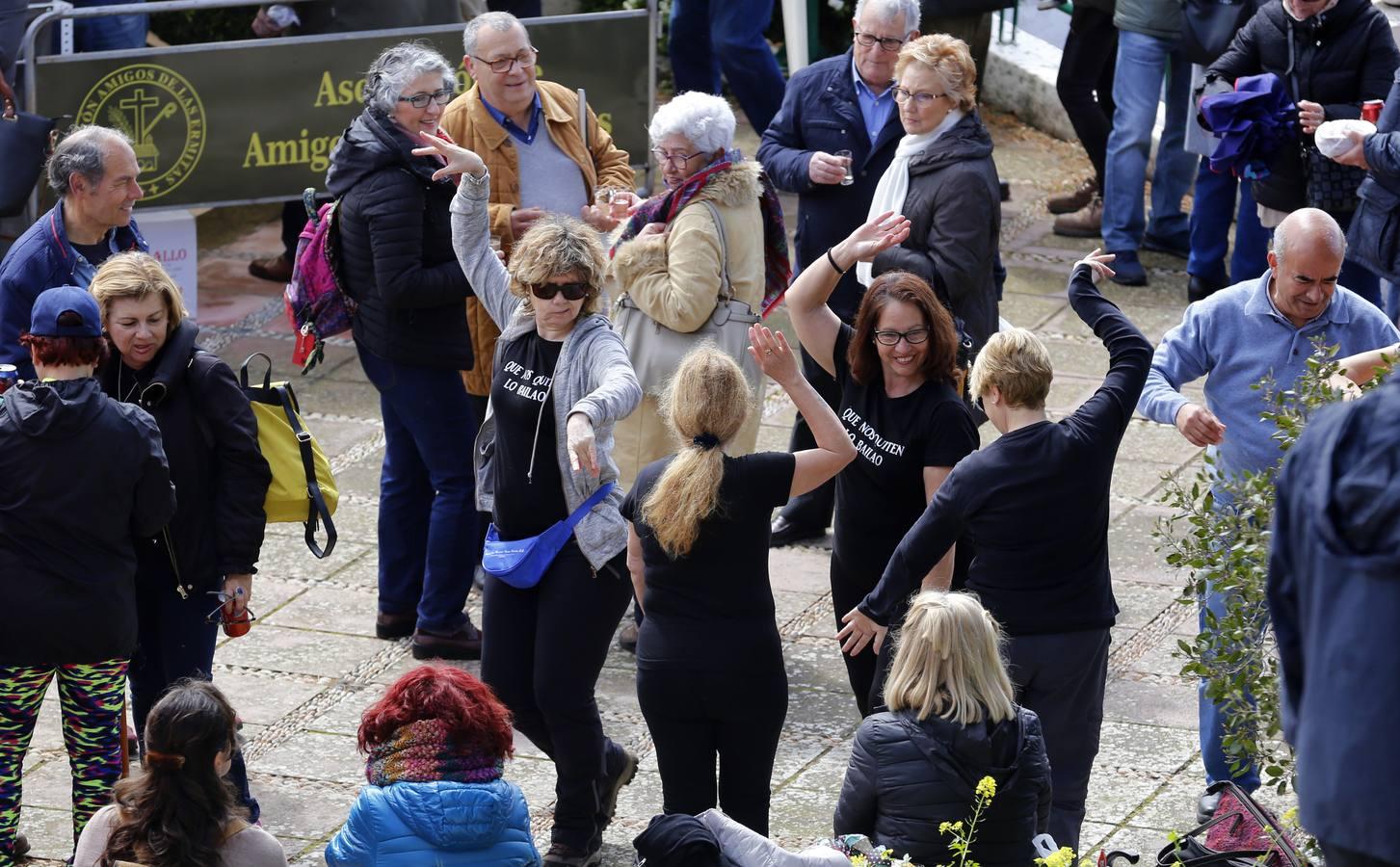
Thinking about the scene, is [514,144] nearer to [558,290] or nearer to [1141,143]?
[558,290]

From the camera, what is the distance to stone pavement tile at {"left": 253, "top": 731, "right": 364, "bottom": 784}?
6.16 meters

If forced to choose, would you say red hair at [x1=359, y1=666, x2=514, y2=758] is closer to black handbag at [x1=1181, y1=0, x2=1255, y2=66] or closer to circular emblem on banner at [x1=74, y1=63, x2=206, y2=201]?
circular emblem on banner at [x1=74, y1=63, x2=206, y2=201]

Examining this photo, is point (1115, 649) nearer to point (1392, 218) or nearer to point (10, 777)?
point (1392, 218)

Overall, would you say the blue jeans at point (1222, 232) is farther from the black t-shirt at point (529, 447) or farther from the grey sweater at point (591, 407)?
the black t-shirt at point (529, 447)

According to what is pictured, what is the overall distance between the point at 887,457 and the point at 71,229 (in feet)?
8.88

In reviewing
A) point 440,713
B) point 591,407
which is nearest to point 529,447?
point 591,407

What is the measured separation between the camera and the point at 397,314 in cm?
661

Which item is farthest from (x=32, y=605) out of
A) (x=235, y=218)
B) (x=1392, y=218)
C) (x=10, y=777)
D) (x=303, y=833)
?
(x=235, y=218)

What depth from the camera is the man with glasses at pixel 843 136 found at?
24.6ft

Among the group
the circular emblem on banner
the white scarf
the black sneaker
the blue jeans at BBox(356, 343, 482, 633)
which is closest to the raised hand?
the blue jeans at BBox(356, 343, 482, 633)

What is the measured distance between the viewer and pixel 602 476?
5559 millimetres

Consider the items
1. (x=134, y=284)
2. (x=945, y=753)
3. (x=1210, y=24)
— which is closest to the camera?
(x=945, y=753)

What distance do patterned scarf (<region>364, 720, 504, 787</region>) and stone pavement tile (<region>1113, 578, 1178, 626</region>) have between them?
349 cm

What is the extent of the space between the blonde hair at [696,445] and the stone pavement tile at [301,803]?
1.56 m
